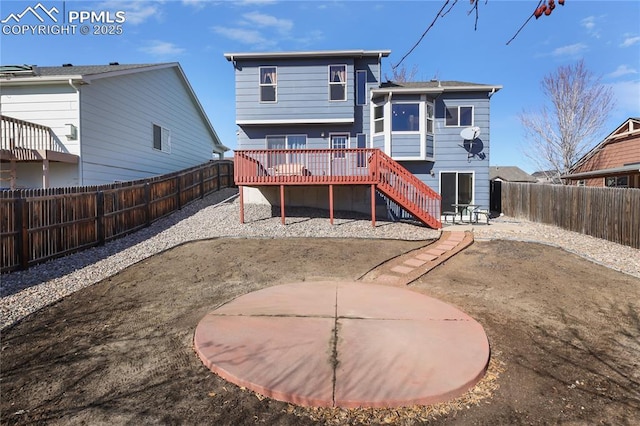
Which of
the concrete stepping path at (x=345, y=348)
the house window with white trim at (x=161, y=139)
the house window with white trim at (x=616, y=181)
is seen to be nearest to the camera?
the concrete stepping path at (x=345, y=348)

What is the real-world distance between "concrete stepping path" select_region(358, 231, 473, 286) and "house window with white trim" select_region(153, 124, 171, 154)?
42.8 ft

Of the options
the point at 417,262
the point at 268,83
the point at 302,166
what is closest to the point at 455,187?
the point at 302,166

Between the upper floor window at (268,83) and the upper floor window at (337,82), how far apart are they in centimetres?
224

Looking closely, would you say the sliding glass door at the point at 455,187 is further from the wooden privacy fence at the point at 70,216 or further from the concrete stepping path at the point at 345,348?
the wooden privacy fence at the point at 70,216

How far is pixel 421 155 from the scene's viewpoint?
13.7 meters

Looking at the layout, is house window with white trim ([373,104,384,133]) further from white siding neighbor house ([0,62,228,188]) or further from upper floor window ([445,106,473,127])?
white siding neighbor house ([0,62,228,188])

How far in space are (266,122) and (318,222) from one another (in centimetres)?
541

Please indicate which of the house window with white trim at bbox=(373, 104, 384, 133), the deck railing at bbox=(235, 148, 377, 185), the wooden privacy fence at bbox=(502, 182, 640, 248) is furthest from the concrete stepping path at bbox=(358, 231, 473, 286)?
the house window with white trim at bbox=(373, 104, 384, 133)

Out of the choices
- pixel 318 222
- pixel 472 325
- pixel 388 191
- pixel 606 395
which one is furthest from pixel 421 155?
pixel 606 395

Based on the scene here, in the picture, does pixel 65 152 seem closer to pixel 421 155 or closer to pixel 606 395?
pixel 421 155

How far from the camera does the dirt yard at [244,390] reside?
8.63 feet

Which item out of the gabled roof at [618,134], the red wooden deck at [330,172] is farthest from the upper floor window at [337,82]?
the gabled roof at [618,134]

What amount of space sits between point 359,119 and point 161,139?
9437 millimetres

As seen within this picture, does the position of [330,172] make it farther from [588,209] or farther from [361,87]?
[588,209]
